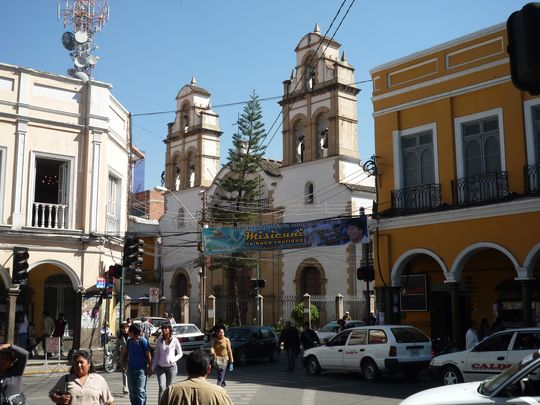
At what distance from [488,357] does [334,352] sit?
17.1 ft

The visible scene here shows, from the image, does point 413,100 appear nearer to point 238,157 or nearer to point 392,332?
point 392,332

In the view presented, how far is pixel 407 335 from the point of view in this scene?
16.7 metres

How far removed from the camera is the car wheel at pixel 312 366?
1858 centimetres

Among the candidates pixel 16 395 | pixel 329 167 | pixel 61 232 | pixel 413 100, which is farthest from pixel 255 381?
pixel 329 167

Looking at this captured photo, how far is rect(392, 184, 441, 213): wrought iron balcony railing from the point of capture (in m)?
19.8

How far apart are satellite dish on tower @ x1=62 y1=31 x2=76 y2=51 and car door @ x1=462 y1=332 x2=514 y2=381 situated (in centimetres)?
2280

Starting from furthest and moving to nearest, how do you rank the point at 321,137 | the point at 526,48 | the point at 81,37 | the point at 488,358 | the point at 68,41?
1. the point at 321,137
2. the point at 68,41
3. the point at 81,37
4. the point at 488,358
5. the point at 526,48

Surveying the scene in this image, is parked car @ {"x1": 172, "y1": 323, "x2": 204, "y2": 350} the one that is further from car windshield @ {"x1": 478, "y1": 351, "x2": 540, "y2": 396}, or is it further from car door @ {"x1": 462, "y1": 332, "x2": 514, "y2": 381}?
car windshield @ {"x1": 478, "y1": 351, "x2": 540, "y2": 396}

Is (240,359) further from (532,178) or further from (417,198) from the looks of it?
(532,178)

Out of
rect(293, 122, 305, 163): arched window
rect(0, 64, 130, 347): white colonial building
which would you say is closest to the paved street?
rect(0, 64, 130, 347): white colonial building

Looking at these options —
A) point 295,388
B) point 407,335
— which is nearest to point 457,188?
point 407,335

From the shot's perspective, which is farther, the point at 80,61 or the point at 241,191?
the point at 241,191

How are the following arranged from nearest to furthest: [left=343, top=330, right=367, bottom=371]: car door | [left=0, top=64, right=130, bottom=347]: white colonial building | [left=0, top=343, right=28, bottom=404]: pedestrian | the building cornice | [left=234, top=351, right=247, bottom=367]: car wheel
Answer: [left=0, top=343, right=28, bottom=404]: pedestrian
[left=343, top=330, right=367, bottom=371]: car door
the building cornice
[left=0, top=64, right=130, bottom=347]: white colonial building
[left=234, top=351, right=247, bottom=367]: car wheel

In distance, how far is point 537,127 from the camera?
17.9 metres
